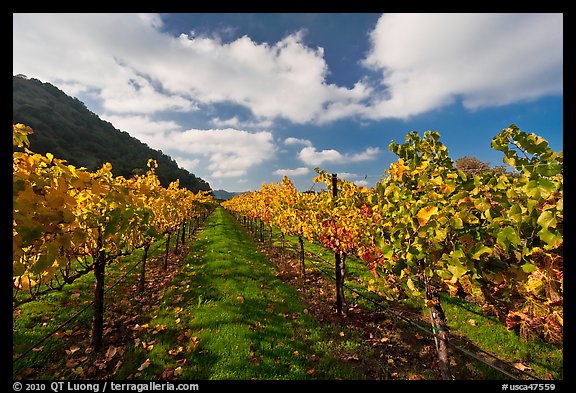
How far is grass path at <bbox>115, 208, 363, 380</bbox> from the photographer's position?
4988 mm

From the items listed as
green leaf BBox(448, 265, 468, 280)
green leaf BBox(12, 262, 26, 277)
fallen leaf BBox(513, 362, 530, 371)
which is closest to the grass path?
fallen leaf BBox(513, 362, 530, 371)

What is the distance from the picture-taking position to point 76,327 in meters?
6.67

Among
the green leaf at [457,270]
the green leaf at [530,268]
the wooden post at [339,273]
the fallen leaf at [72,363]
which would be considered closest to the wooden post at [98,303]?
the fallen leaf at [72,363]

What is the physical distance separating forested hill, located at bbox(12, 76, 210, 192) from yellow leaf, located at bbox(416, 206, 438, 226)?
7808 cm

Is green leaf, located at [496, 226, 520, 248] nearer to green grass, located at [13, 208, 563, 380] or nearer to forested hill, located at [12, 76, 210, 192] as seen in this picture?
green grass, located at [13, 208, 563, 380]

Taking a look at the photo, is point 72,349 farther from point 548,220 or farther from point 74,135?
point 74,135

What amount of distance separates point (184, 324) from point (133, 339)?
1.17m

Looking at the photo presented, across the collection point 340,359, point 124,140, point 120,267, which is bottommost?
point 340,359

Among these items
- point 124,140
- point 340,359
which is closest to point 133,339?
point 340,359

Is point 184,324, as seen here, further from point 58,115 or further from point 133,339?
point 58,115

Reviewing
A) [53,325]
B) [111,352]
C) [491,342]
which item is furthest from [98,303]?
[491,342]

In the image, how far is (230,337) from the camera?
19.8 feet

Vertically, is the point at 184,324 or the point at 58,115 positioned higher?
the point at 58,115

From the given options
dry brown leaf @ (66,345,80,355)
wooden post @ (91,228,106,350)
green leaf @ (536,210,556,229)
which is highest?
green leaf @ (536,210,556,229)
